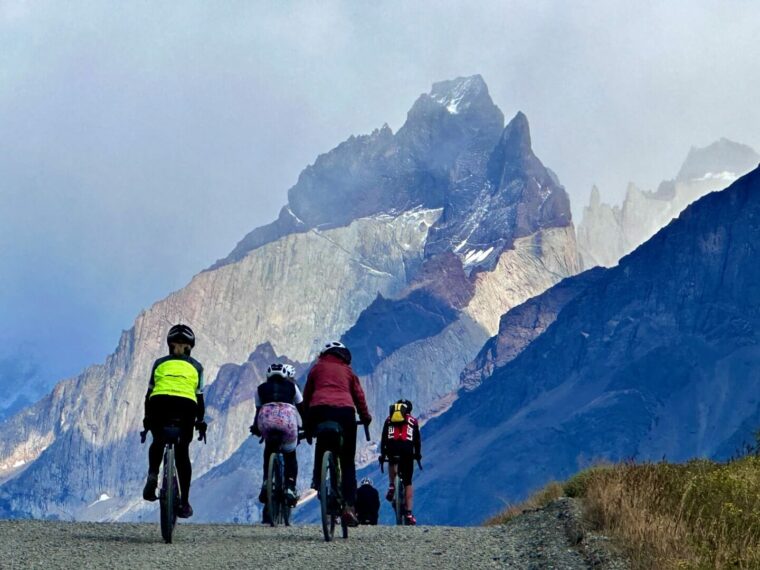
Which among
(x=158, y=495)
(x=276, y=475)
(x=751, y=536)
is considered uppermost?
(x=276, y=475)

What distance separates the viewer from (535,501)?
24.9 m

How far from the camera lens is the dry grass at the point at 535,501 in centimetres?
2414

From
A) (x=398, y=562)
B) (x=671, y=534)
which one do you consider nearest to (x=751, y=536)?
(x=671, y=534)

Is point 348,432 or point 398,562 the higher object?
point 348,432

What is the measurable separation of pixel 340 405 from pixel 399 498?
492 inches

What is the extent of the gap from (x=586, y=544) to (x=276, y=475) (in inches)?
324

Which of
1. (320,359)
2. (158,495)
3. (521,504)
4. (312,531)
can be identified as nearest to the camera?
(158,495)

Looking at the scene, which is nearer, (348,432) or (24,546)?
(24,546)

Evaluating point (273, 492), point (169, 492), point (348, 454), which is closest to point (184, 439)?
point (169, 492)

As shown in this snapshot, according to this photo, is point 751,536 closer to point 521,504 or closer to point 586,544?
point 586,544

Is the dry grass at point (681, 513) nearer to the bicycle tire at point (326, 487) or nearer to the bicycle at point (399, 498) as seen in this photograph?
the bicycle tire at point (326, 487)

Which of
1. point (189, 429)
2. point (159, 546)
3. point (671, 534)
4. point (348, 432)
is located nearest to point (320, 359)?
point (348, 432)

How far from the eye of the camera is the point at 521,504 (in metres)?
26.8

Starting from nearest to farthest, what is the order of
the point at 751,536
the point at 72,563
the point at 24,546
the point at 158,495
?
the point at 751,536 < the point at 72,563 < the point at 24,546 < the point at 158,495
